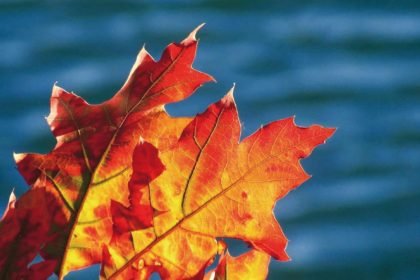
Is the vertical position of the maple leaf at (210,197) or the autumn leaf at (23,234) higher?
the maple leaf at (210,197)

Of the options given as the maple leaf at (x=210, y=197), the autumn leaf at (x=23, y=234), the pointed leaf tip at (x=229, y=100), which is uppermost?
the pointed leaf tip at (x=229, y=100)

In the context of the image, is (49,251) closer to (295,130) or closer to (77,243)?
(77,243)

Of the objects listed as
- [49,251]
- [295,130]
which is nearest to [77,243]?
[49,251]

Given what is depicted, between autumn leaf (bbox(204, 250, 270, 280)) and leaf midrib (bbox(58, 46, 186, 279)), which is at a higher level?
leaf midrib (bbox(58, 46, 186, 279))
